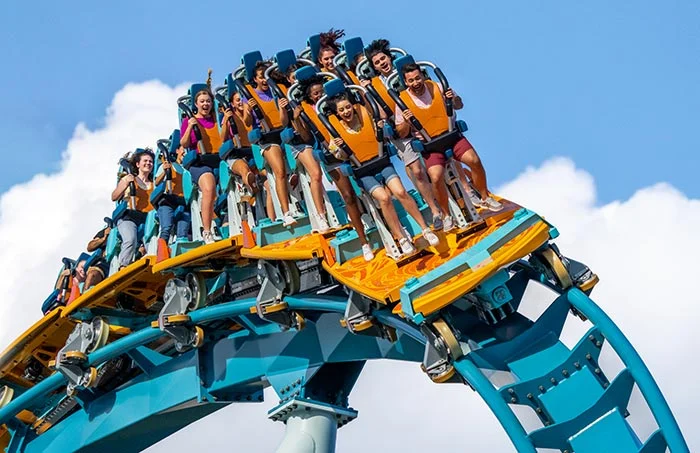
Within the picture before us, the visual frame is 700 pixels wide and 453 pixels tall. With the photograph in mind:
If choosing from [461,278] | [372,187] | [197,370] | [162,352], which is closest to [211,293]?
[197,370]

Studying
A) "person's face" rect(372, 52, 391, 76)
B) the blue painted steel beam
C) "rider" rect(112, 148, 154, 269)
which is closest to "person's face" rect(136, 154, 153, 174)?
"rider" rect(112, 148, 154, 269)

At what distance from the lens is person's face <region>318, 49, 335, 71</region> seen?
339 inches

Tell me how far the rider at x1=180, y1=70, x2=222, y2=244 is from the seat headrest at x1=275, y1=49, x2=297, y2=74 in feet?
2.34

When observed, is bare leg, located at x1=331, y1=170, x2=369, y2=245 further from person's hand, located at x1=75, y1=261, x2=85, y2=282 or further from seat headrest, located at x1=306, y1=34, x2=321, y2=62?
person's hand, located at x1=75, y1=261, x2=85, y2=282

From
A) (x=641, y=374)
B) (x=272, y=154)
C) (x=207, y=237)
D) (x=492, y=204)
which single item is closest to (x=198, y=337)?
(x=207, y=237)

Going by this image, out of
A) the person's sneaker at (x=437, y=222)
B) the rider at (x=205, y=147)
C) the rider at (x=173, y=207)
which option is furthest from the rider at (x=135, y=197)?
the person's sneaker at (x=437, y=222)

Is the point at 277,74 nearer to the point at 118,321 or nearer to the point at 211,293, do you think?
the point at 211,293

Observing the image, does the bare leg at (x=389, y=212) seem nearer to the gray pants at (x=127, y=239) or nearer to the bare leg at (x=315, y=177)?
the bare leg at (x=315, y=177)

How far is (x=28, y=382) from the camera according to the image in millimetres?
9875

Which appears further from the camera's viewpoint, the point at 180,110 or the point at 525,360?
the point at 180,110

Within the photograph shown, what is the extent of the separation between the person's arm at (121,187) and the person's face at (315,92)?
8.07ft

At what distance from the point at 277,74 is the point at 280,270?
1567 millimetres

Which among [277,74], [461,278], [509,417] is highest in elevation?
[277,74]

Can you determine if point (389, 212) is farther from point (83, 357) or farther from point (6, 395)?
point (6, 395)
